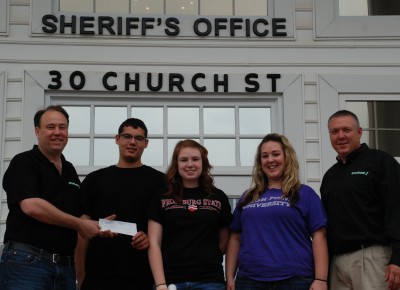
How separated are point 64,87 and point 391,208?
381 cm

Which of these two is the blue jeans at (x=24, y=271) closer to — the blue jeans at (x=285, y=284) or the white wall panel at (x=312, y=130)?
the blue jeans at (x=285, y=284)

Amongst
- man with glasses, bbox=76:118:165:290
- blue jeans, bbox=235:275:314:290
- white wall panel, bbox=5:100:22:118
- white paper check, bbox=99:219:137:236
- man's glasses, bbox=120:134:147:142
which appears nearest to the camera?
blue jeans, bbox=235:275:314:290

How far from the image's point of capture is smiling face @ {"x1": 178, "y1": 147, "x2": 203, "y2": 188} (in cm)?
374

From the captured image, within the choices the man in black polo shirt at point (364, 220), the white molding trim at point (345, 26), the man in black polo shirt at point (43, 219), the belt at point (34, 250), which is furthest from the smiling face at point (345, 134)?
the white molding trim at point (345, 26)

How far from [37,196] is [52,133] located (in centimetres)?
41

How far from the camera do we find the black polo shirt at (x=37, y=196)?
11.8ft

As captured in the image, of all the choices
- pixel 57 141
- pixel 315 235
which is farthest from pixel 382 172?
pixel 57 141

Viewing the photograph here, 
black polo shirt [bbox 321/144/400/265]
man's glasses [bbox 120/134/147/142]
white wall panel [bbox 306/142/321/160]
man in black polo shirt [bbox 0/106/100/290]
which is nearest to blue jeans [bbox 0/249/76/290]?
man in black polo shirt [bbox 0/106/100/290]

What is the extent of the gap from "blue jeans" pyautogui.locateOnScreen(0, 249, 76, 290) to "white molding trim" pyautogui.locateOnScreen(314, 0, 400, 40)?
161 inches

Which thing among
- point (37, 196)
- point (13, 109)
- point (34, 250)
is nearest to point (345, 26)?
point (13, 109)

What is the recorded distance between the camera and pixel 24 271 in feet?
11.5

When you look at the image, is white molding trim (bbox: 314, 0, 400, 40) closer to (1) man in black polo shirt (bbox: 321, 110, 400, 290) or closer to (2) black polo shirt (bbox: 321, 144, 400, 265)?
(1) man in black polo shirt (bbox: 321, 110, 400, 290)

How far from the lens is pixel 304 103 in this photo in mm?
6367

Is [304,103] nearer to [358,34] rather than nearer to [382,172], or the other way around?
[358,34]
